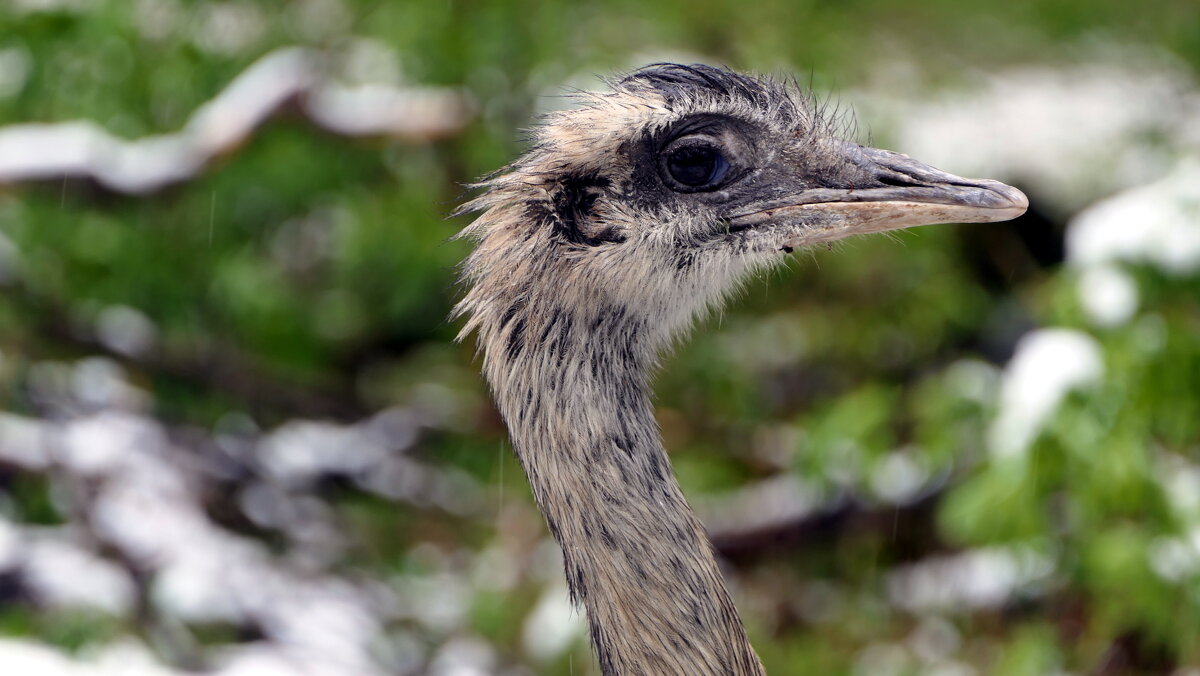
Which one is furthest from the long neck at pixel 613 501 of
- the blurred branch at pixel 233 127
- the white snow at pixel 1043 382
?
the blurred branch at pixel 233 127

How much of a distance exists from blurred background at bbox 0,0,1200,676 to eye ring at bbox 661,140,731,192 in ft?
5.94

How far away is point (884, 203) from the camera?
1848 millimetres

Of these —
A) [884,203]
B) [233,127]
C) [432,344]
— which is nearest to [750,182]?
[884,203]

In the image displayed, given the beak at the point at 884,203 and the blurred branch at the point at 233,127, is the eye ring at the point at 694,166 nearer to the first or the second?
the beak at the point at 884,203

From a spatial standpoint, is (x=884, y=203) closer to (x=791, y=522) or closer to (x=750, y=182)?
(x=750, y=182)

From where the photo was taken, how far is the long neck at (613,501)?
1.73 metres

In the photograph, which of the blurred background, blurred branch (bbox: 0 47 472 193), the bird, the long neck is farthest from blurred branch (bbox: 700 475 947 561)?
the long neck

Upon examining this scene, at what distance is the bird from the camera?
175cm

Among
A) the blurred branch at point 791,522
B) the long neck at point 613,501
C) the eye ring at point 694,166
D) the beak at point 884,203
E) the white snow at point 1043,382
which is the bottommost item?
the long neck at point 613,501

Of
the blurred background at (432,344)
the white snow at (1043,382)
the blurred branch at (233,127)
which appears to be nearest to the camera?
the white snow at (1043,382)

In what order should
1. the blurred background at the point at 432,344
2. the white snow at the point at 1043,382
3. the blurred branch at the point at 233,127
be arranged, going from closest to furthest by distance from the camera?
1. the white snow at the point at 1043,382
2. the blurred background at the point at 432,344
3. the blurred branch at the point at 233,127

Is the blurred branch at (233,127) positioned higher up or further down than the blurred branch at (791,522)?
higher up

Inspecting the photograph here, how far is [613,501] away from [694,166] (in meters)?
0.55

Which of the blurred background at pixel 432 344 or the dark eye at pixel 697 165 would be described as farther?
the blurred background at pixel 432 344
